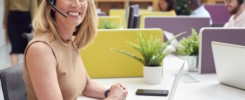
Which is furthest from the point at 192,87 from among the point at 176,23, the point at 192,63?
the point at 176,23

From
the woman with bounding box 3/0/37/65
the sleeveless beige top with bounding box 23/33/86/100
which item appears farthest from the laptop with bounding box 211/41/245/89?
the woman with bounding box 3/0/37/65

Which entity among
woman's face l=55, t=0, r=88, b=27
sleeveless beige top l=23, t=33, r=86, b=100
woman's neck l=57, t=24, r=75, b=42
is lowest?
sleeveless beige top l=23, t=33, r=86, b=100

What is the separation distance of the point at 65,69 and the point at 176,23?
76.4 inches

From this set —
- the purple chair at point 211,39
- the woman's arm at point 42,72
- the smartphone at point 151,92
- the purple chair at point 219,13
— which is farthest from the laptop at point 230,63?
the purple chair at point 219,13

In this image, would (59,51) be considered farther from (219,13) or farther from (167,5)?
(219,13)

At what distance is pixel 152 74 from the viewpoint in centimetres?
187

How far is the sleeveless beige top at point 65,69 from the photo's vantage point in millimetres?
1366

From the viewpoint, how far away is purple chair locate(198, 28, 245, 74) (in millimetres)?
2049

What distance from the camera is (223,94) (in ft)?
5.58

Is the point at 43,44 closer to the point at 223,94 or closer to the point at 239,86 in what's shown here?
the point at 223,94

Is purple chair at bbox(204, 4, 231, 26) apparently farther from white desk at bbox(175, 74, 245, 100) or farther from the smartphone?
the smartphone

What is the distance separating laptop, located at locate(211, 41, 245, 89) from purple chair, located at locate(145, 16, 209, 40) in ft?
4.47

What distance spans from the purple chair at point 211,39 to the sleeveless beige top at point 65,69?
2.72 feet

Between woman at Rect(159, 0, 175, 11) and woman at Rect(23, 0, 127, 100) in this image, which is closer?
woman at Rect(23, 0, 127, 100)
